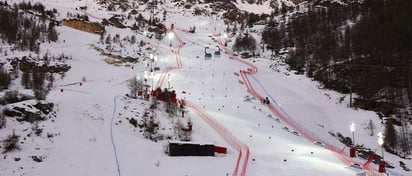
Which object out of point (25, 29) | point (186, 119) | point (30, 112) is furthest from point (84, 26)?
point (30, 112)

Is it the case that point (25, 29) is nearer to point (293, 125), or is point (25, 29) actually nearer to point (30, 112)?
point (30, 112)

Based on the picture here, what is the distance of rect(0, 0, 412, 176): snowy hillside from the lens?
12.1 m

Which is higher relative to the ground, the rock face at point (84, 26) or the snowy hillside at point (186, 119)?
the rock face at point (84, 26)

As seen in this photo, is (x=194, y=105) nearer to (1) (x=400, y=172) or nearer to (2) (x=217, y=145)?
(2) (x=217, y=145)

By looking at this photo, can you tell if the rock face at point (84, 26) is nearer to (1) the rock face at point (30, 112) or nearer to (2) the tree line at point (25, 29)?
(2) the tree line at point (25, 29)

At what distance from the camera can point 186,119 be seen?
17.6 meters

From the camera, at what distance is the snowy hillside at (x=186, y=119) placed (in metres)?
12.1

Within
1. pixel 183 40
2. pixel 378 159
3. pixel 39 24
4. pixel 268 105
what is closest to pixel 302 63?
pixel 268 105

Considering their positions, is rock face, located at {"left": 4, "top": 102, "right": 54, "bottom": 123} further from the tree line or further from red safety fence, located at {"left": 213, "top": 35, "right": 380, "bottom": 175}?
the tree line

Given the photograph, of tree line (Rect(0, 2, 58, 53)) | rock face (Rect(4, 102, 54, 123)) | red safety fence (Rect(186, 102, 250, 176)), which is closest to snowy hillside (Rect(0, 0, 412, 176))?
red safety fence (Rect(186, 102, 250, 176))

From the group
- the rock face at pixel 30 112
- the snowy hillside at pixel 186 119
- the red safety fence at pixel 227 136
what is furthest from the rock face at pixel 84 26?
the rock face at pixel 30 112

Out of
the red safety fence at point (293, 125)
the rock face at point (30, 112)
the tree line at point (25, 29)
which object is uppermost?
the tree line at point (25, 29)

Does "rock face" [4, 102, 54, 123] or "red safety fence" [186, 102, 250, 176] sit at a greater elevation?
"rock face" [4, 102, 54, 123]

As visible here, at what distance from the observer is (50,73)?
84.2ft
